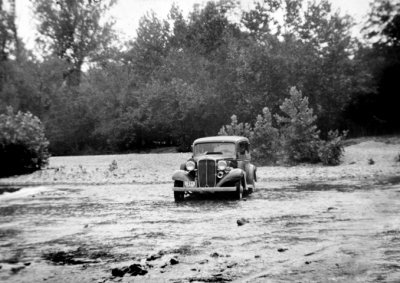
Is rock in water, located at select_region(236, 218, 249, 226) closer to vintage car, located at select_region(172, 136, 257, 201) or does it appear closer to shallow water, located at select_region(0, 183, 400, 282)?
shallow water, located at select_region(0, 183, 400, 282)

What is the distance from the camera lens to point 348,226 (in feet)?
25.6

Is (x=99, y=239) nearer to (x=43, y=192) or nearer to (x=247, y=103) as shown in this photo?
(x=43, y=192)

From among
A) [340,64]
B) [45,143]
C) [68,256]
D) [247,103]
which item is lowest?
[68,256]

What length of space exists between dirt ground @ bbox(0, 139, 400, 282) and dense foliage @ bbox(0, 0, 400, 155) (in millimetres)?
17106

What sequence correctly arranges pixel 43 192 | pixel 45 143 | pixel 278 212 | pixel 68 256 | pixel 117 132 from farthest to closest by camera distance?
pixel 117 132
pixel 45 143
pixel 43 192
pixel 278 212
pixel 68 256

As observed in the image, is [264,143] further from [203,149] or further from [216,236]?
[216,236]

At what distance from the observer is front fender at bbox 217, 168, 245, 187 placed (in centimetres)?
1195

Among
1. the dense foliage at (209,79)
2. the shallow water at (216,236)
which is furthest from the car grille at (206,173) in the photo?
the dense foliage at (209,79)

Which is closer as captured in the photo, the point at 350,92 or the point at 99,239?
the point at 99,239

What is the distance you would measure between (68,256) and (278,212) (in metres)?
4.78

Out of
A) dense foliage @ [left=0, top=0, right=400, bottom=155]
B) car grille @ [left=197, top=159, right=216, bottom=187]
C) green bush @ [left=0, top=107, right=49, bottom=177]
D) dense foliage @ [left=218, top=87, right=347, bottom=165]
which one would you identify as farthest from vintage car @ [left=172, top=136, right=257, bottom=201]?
dense foliage @ [left=0, top=0, right=400, bottom=155]

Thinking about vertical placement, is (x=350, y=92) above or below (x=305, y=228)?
above

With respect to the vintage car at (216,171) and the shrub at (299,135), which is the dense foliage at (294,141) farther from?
the vintage car at (216,171)

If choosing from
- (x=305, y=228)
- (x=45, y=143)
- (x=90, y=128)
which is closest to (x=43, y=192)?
(x=45, y=143)
